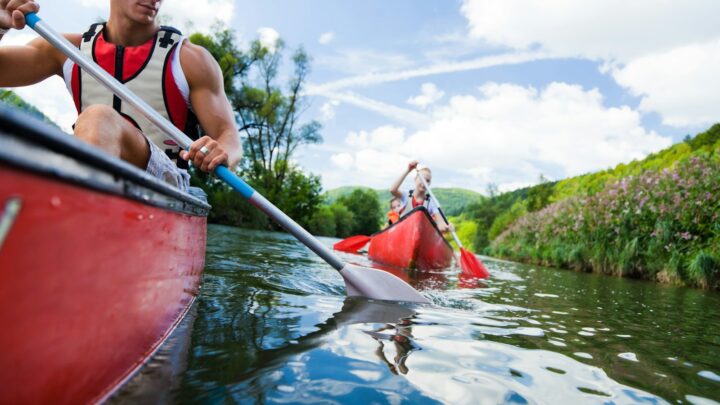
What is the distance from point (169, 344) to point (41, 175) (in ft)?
3.38

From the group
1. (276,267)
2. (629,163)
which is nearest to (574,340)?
(276,267)

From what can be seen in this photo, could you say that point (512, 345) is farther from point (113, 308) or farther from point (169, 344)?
point (113, 308)

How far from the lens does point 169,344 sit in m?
1.54

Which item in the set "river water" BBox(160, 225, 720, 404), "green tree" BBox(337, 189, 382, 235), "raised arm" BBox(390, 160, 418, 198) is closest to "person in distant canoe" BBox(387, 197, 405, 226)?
"raised arm" BBox(390, 160, 418, 198)

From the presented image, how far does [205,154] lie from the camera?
1.91 metres

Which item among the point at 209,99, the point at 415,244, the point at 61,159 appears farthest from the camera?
the point at 415,244

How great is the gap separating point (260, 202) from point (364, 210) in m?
37.1

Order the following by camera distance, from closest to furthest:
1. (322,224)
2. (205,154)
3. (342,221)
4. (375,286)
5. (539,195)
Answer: (205,154) → (375,286) → (539,195) → (322,224) → (342,221)

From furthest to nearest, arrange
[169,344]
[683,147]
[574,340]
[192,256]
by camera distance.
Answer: [683,147], [574,340], [192,256], [169,344]

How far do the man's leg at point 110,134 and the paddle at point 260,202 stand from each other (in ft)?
1.12

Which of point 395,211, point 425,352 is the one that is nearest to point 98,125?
point 425,352

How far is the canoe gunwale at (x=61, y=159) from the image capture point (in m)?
0.59

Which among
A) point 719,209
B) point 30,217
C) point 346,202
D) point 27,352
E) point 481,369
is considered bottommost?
point 481,369

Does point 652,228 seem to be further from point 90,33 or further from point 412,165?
point 90,33
